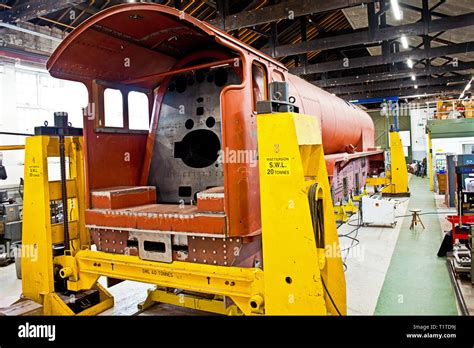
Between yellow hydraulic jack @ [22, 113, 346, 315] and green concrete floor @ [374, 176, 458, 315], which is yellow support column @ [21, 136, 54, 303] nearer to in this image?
yellow hydraulic jack @ [22, 113, 346, 315]

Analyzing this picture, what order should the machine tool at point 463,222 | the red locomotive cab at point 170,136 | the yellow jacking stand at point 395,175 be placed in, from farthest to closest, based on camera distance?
the yellow jacking stand at point 395,175
the machine tool at point 463,222
the red locomotive cab at point 170,136

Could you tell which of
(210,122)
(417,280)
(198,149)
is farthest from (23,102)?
(417,280)

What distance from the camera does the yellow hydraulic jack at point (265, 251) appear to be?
7.86 feet

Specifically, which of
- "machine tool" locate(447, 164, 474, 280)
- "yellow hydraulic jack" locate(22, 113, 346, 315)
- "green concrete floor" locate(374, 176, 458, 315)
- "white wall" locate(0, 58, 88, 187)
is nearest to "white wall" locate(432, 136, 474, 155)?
"green concrete floor" locate(374, 176, 458, 315)

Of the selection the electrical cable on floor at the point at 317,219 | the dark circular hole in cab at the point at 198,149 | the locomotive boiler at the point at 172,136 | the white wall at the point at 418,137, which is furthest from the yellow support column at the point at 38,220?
the white wall at the point at 418,137

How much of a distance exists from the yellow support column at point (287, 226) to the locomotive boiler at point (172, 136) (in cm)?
37

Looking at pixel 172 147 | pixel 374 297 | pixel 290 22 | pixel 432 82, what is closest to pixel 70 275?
pixel 172 147

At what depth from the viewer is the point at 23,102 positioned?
10289 millimetres

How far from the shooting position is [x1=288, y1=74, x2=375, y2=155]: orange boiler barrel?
4.76m

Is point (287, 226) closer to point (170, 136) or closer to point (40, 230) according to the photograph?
point (170, 136)

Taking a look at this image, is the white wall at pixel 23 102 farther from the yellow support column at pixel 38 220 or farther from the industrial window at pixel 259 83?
the industrial window at pixel 259 83

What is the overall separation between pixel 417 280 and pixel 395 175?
7909 mm

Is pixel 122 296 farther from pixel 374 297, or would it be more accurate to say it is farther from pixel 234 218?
pixel 374 297

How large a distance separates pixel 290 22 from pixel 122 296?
1009 cm
